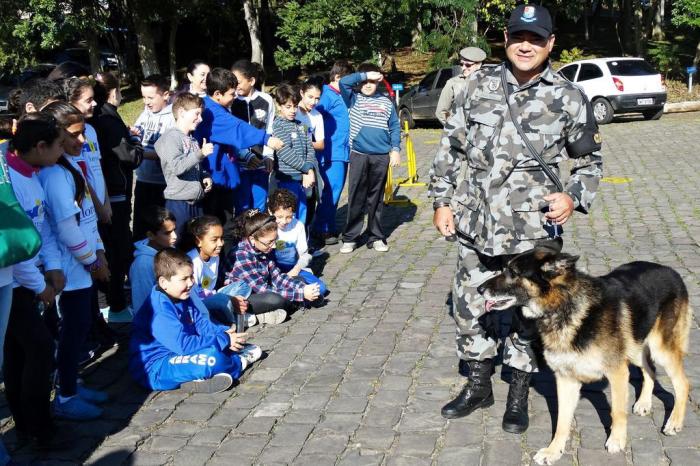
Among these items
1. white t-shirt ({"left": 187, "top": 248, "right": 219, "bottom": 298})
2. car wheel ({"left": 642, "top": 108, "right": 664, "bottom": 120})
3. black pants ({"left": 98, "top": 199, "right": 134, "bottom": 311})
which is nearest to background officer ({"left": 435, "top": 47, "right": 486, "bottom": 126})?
white t-shirt ({"left": 187, "top": 248, "right": 219, "bottom": 298})

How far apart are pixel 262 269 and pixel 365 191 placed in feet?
8.16

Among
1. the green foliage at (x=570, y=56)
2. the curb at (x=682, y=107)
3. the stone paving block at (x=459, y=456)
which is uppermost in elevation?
the stone paving block at (x=459, y=456)

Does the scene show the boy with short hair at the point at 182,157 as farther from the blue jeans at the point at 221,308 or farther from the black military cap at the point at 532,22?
the black military cap at the point at 532,22

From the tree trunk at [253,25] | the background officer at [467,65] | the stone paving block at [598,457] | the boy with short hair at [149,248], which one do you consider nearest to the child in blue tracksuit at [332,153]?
the background officer at [467,65]

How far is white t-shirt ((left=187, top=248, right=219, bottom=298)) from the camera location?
6.46 m

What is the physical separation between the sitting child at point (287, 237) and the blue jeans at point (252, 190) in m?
0.73

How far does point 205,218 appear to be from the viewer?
643cm

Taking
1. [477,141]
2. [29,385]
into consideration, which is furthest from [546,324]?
[29,385]

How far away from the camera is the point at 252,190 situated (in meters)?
8.63

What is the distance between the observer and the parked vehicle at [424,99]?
23219mm

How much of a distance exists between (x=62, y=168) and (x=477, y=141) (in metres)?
2.44

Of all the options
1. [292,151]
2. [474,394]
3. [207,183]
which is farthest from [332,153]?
[474,394]

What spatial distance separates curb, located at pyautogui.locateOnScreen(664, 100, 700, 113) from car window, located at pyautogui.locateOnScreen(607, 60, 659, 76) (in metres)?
2.57

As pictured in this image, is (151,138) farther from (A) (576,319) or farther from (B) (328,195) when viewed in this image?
(A) (576,319)
